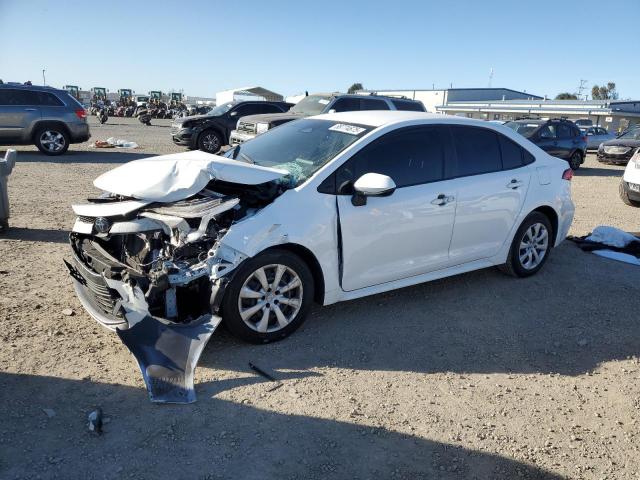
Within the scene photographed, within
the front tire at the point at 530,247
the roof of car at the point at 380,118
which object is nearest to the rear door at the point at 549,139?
the front tire at the point at 530,247

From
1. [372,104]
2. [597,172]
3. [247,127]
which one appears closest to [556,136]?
[597,172]

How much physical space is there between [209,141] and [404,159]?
12.6 metres

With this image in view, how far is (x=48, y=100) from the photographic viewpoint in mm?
13414

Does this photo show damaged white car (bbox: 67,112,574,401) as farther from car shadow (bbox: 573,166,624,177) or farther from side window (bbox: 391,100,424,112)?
Result: car shadow (bbox: 573,166,624,177)

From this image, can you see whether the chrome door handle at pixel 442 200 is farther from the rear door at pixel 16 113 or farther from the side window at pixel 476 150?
the rear door at pixel 16 113

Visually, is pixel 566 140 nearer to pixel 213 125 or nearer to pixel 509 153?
→ pixel 213 125

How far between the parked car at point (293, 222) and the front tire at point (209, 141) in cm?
1134

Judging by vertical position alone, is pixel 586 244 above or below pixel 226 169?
below

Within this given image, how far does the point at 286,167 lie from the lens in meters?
4.37

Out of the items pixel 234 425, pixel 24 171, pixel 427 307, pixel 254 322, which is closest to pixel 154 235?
pixel 254 322

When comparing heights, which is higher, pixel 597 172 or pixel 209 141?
pixel 209 141

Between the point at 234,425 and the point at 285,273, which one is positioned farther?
the point at 285,273

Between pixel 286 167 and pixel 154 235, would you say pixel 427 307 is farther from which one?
pixel 154 235

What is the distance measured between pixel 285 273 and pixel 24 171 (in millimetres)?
9850
